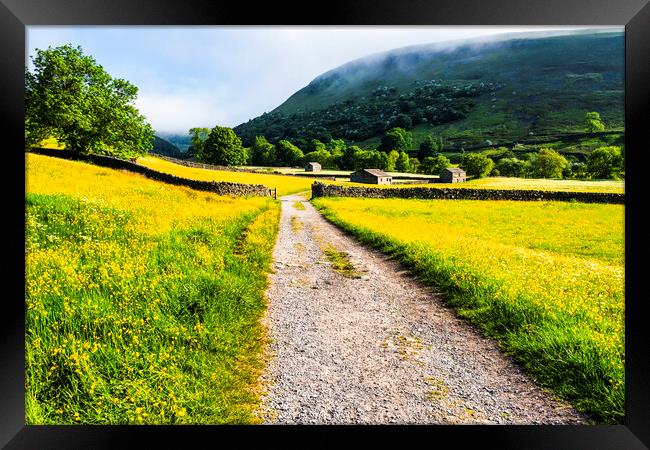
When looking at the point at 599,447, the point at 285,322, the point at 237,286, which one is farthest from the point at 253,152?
the point at 599,447

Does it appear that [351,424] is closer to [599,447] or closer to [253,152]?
[599,447]

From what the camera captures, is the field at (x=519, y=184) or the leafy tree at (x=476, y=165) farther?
the leafy tree at (x=476, y=165)

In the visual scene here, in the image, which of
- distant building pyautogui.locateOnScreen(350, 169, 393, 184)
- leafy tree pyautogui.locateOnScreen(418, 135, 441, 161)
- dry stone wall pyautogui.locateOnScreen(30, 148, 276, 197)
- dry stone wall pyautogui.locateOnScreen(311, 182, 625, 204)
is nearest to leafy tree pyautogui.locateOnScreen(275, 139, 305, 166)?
dry stone wall pyautogui.locateOnScreen(30, 148, 276, 197)

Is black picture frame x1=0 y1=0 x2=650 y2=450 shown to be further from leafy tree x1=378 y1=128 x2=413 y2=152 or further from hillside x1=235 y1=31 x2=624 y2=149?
leafy tree x1=378 y1=128 x2=413 y2=152

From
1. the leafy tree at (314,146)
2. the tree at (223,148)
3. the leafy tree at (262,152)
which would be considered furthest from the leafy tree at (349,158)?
the tree at (223,148)

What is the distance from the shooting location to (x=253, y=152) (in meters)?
14.0

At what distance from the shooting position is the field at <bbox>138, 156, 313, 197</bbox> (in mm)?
12387

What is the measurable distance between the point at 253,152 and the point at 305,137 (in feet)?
12.4

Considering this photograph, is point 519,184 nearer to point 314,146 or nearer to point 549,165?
point 549,165

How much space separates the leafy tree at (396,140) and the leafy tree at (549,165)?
11.5 m

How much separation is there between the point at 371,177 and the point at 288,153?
12106 millimetres

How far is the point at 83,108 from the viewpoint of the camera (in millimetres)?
9898

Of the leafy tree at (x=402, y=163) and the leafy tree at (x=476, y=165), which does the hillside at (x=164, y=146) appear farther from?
the leafy tree at (x=476, y=165)

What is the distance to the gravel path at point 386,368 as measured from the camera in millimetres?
3328
